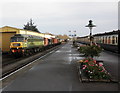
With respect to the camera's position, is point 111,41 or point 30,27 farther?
point 30,27

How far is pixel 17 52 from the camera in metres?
18.6

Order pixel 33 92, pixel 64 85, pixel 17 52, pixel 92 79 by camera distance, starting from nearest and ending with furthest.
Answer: pixel 33 92 → pixel 64 85 → pixel 92 79 → pixel 17 52

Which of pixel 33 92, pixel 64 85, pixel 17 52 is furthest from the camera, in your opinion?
pixel 17 52

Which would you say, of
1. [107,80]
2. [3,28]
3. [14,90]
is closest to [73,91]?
[107,80]

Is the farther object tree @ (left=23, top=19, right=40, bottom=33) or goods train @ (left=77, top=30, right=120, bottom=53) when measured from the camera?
tree @ (left=23, top=19, right=40, bottom=33)

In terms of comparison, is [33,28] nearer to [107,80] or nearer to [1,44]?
[1,44]

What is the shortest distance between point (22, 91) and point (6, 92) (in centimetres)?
75

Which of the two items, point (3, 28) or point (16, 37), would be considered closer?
point (16, 37)

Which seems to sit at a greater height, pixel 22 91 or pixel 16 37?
pixel 16 37

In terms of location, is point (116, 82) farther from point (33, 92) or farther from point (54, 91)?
point (33, 92)

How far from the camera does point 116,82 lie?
7.52m

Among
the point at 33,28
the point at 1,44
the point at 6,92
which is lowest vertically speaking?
the point at 6,92

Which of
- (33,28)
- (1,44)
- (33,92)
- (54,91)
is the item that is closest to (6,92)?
(33,92)

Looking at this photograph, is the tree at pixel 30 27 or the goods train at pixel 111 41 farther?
the tree at pixel 30 27
